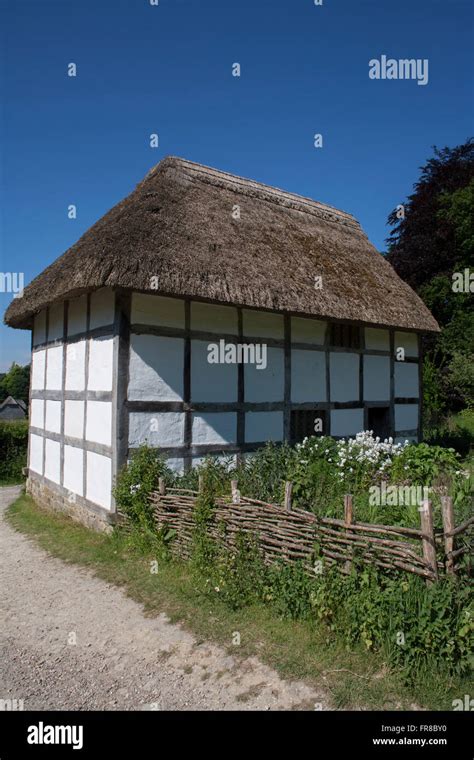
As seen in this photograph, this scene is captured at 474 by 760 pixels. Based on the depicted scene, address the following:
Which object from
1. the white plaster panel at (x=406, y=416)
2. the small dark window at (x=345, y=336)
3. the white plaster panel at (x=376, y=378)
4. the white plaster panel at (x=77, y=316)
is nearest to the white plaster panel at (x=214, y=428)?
the white plaster panel at (x=77, y=316)

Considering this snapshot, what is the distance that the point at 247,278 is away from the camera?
7.64 m

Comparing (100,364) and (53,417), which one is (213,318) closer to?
(100,364)

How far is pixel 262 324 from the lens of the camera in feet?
27.6

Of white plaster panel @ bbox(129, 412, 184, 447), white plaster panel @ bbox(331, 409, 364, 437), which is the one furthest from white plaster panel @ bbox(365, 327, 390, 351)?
white plaster panel @ bbox(129, 412, 184, 447)

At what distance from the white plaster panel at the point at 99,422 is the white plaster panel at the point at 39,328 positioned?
3.32 metres

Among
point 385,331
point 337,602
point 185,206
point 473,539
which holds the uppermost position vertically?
point 185,206

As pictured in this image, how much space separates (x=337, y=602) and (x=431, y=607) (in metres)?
0.84

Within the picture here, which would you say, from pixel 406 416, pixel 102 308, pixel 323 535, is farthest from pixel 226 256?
pixel 406 416

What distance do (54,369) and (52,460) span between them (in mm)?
1745

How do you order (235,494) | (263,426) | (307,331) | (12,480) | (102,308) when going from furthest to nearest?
(12,480) < (307,331) < (263,426) < (102,308) < (235,494)

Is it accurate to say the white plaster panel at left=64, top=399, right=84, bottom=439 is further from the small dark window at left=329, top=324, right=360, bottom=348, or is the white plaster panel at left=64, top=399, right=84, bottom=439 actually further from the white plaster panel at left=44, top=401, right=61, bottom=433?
the small dark window at left=329, top=324, right=360, bottom=348

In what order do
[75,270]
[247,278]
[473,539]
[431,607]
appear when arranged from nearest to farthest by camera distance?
[431,607] → [473,539] → [75,270] → [247,278]
